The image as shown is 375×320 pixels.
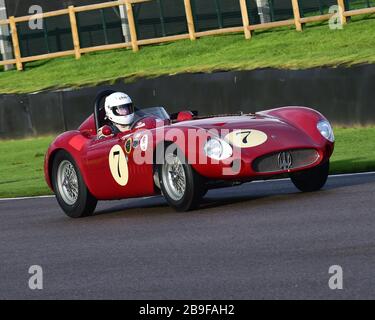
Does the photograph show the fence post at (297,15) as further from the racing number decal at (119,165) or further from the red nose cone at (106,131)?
the racing number decal at (119,165)

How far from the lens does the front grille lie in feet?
37.0

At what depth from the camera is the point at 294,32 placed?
26.4 meters

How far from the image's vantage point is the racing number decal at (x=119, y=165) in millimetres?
11953

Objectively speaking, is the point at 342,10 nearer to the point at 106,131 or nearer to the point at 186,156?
the point at 106,131

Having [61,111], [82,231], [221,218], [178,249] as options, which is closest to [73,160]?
[82,231]

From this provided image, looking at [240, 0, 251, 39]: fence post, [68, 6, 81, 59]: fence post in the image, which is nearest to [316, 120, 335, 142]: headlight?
[240, 0, 251, 39]: fence post

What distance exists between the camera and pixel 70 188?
42.2 feet

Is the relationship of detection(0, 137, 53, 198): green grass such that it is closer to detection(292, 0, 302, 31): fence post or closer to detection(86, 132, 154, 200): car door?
detection(86, 132, 154, 200): car door

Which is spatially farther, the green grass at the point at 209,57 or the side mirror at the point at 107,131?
the green grass at the point at 209,57

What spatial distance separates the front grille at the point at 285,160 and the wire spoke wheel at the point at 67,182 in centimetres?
227

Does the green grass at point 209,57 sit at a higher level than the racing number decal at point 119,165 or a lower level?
higher

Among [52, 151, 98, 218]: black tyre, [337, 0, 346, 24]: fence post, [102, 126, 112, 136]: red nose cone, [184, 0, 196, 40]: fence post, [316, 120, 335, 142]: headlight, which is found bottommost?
[52, 151, 98, 218]: black tyre

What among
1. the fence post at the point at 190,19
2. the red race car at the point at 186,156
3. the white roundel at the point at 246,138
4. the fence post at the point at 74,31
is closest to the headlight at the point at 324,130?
the red race car at the point at 186,156

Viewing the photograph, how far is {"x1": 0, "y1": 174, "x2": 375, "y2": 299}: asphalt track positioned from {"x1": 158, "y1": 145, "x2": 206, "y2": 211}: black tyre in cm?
12
